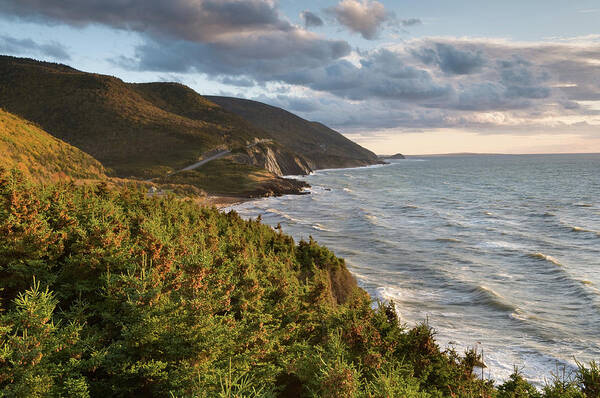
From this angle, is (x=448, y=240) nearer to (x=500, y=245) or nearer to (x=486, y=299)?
(x=500, y=245)

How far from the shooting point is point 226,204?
5644cm

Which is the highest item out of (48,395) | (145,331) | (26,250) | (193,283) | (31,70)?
(31,70)

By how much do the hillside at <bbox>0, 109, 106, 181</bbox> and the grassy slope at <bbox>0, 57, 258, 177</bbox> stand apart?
2835cm

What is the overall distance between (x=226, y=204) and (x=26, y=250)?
4837cm

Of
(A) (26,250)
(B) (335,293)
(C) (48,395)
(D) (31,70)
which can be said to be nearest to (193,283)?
(C) (48,395)

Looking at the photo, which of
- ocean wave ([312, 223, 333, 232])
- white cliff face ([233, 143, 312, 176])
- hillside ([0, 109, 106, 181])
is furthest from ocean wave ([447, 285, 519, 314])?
white cliff face ([233, 143, 312, 176])

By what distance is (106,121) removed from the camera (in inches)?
3937

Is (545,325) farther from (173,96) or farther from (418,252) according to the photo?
(173,96)

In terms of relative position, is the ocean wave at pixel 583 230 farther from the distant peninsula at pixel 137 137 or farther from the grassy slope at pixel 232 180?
the distant peninsula at pixel 137 137

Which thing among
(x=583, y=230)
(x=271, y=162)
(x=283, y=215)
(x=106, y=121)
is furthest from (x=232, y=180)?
(x=583, y=230)

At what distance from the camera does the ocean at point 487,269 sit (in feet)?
52.4

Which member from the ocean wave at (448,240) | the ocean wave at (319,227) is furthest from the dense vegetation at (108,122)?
the ocean wave at (448,240)

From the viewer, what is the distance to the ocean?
1598cm

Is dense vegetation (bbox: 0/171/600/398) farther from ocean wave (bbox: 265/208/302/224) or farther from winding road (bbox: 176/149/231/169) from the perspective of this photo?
winding road (bbox: 176/149/231/169)
